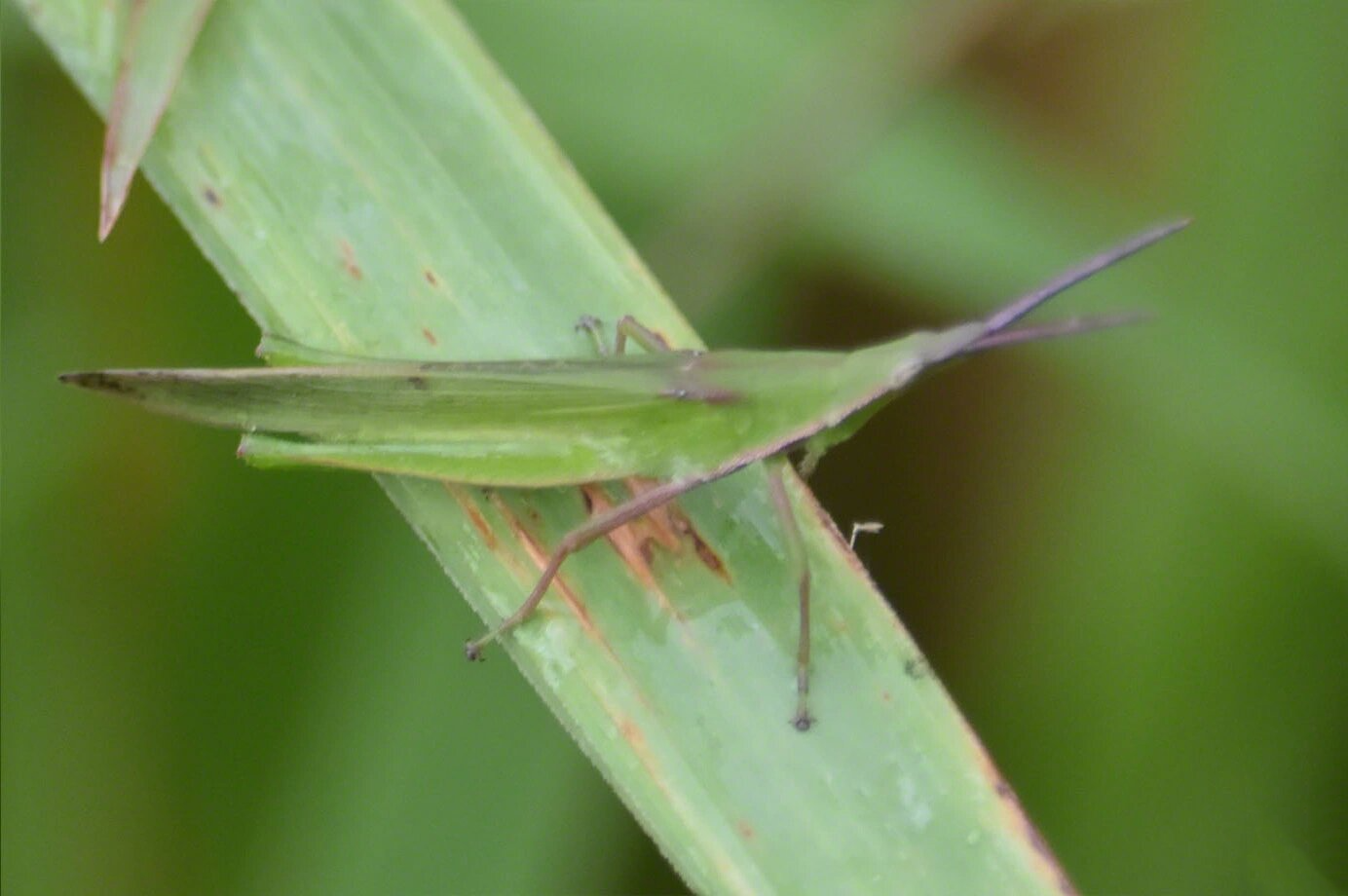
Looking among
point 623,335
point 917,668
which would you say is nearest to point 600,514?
point 623,335

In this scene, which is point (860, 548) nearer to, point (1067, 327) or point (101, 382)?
point (1067, 327)

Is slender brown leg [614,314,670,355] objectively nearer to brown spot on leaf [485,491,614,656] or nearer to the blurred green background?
brown spot on leaf [485,491,614,656]

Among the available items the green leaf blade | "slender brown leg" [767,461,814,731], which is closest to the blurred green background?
the green leaf blade

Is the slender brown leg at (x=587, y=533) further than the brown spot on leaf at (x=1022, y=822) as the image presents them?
Yes

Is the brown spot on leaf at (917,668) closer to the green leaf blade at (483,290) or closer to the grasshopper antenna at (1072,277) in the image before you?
the green leaf blade at (483,290)

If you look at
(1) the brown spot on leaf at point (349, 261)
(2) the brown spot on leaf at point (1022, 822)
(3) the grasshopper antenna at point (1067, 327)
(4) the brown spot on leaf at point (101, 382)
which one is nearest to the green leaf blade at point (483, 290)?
(1) the brown spot on leaf at point (349, 261)

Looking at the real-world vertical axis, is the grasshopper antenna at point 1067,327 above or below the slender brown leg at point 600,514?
below

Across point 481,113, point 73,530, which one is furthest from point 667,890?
point 481,113
